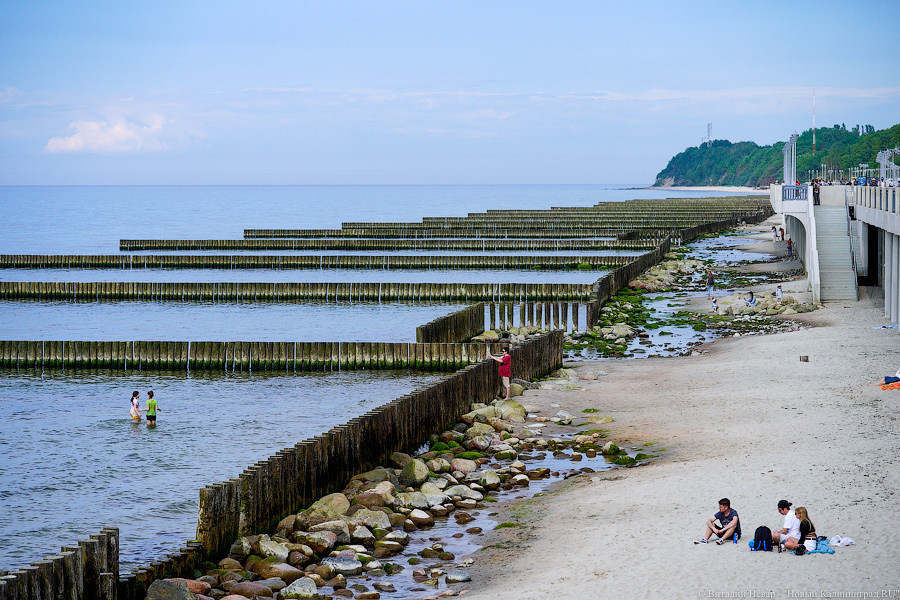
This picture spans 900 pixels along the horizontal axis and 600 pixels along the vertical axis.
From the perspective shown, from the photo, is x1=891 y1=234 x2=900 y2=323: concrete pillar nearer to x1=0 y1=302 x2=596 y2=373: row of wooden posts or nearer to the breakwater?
the breakwater

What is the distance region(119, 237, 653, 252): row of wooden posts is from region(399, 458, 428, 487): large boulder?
65.0m

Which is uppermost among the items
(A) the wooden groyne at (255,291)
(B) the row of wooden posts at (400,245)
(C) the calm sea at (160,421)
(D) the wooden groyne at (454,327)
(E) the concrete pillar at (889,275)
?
(B) the row of wooden posts at (400,245)

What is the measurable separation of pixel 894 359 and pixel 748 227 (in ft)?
310

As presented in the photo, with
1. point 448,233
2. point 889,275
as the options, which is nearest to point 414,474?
point 889,275

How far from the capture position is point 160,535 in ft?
56.8

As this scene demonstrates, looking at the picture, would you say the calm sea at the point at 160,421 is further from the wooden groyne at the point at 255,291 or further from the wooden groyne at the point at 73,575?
the wooden groyne at the point at 73,575

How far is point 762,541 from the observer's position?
41.3 ft

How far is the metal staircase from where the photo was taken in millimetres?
41094

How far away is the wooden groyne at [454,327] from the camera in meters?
33.8

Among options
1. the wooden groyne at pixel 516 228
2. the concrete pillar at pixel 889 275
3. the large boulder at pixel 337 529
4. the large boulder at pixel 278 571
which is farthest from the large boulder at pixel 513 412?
the wooden groyne at pixel 516 228

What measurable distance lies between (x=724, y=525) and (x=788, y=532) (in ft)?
2.82

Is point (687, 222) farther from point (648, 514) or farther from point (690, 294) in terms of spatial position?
point (648, 514)

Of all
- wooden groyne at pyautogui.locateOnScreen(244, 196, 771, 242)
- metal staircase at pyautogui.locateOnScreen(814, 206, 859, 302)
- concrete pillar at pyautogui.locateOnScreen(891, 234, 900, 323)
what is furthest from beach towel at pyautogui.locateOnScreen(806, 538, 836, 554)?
wooden groyne at pyautogui.locateOnScreen(244, 196, 771, 242)

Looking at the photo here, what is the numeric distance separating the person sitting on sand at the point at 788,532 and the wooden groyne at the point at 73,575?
28.5 feet
